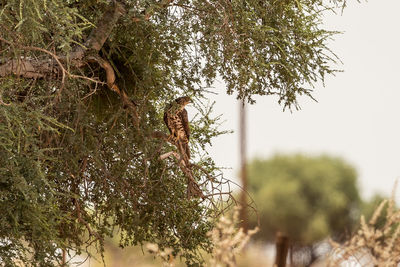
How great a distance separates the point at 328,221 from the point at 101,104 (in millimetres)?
17591

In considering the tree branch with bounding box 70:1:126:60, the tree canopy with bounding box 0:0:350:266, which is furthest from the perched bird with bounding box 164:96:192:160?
the tree branch with bounding box 70:1:126:60

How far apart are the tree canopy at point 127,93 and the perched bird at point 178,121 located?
0.54ft

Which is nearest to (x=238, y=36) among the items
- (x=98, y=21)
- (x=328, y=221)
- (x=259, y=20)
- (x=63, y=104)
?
(x=259, y=20)

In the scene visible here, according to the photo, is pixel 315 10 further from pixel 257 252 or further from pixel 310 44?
pixel 257 252

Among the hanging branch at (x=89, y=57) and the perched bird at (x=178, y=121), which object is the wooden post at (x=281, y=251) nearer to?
the perched bird at (x=178, y=121)

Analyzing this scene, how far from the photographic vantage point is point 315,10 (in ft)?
23.1

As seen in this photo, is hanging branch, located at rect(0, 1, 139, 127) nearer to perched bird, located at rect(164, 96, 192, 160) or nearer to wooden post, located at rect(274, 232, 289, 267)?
perched bird, located at rect(164, 96, 192, 160)

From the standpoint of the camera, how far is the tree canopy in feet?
19.1

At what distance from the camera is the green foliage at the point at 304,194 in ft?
76.5

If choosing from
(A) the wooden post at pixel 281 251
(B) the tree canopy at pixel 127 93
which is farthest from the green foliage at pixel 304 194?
(B) the tree canopy at pixel 127 93

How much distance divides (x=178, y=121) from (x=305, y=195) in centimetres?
1892

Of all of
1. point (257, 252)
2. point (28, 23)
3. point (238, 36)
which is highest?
point (257, 252)

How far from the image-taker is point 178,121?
244 inches

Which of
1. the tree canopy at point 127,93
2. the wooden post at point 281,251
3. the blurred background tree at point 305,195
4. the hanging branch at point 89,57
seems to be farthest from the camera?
the blurred background tree at point 305,195
